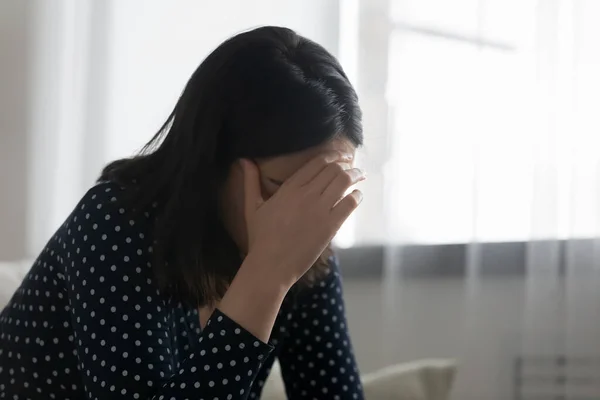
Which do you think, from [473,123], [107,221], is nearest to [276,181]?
[107,221]

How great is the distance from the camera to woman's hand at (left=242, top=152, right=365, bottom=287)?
3.06 feet

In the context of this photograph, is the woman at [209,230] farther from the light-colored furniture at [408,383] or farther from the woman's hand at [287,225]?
the light-colored furniture at [408,383]

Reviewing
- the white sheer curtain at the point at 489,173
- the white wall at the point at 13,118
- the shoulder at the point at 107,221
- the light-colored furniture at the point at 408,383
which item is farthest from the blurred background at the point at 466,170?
the shoulder at the point at 107,221

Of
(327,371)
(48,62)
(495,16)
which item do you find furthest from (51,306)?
(48,62)

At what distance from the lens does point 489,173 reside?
4.67 ft

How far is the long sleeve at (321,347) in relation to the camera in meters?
1.19

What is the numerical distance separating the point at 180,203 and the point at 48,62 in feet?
3.99

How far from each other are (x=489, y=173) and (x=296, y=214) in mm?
582

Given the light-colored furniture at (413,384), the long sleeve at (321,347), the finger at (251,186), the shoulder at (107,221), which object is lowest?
the light-colored furniture at (413,384)

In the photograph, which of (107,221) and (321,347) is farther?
(321,347)

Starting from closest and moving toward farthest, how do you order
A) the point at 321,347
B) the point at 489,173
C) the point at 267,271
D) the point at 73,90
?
1. the point at 267,271
2. the point at 321,347
3. the point at 489,173
4. the point at 73,90

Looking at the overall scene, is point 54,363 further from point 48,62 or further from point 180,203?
point 48,62

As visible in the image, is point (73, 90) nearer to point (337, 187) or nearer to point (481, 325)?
point (481, 325)

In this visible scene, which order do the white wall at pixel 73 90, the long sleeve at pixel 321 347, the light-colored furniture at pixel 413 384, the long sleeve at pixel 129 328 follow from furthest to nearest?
the white wall at pixel 73 90 < the light-colored furniture at pixel 413 384 < the long sleeve at pixel 321 347 < the long sleeve at pixel 129 328
